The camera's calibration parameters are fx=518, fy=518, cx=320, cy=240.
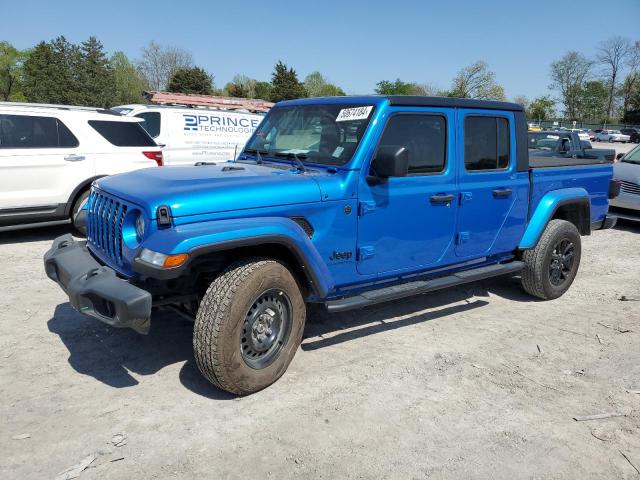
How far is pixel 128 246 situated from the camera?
3199 millimetres

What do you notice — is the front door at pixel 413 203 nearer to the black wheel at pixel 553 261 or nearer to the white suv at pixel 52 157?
the black wheel at pixel 553 261

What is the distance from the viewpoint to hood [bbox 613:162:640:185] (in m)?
9.56

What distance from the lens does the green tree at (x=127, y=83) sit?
47550 mm

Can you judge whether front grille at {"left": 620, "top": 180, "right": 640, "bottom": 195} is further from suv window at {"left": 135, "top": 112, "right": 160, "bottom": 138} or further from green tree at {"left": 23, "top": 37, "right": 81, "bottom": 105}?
green tree at {"left": 23, "top": 37, "right": 81, "bottom": 105}

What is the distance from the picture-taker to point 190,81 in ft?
170

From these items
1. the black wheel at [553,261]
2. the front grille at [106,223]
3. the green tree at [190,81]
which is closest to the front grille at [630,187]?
the black wheel at [553,261]

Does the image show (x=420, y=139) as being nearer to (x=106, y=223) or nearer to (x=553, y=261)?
(x=553, y=261)

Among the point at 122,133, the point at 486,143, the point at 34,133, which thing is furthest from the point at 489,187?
the point at 34,133

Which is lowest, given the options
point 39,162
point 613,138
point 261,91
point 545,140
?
point 39,162

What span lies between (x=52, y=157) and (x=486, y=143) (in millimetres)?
5819

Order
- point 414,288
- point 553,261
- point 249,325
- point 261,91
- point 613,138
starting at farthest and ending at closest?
1. point 261,91
2. point 613,138
3. point 553,261
4. point 414,288
5. point 249,325

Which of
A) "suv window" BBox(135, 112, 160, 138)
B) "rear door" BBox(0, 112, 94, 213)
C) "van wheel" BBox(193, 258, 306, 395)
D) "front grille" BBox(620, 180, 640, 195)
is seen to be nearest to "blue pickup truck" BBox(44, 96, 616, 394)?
"van wheel" BBox(193, 258, 306, 395)

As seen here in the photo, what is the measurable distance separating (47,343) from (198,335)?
1696mm

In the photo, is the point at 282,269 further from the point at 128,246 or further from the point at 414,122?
the point at 414,122
